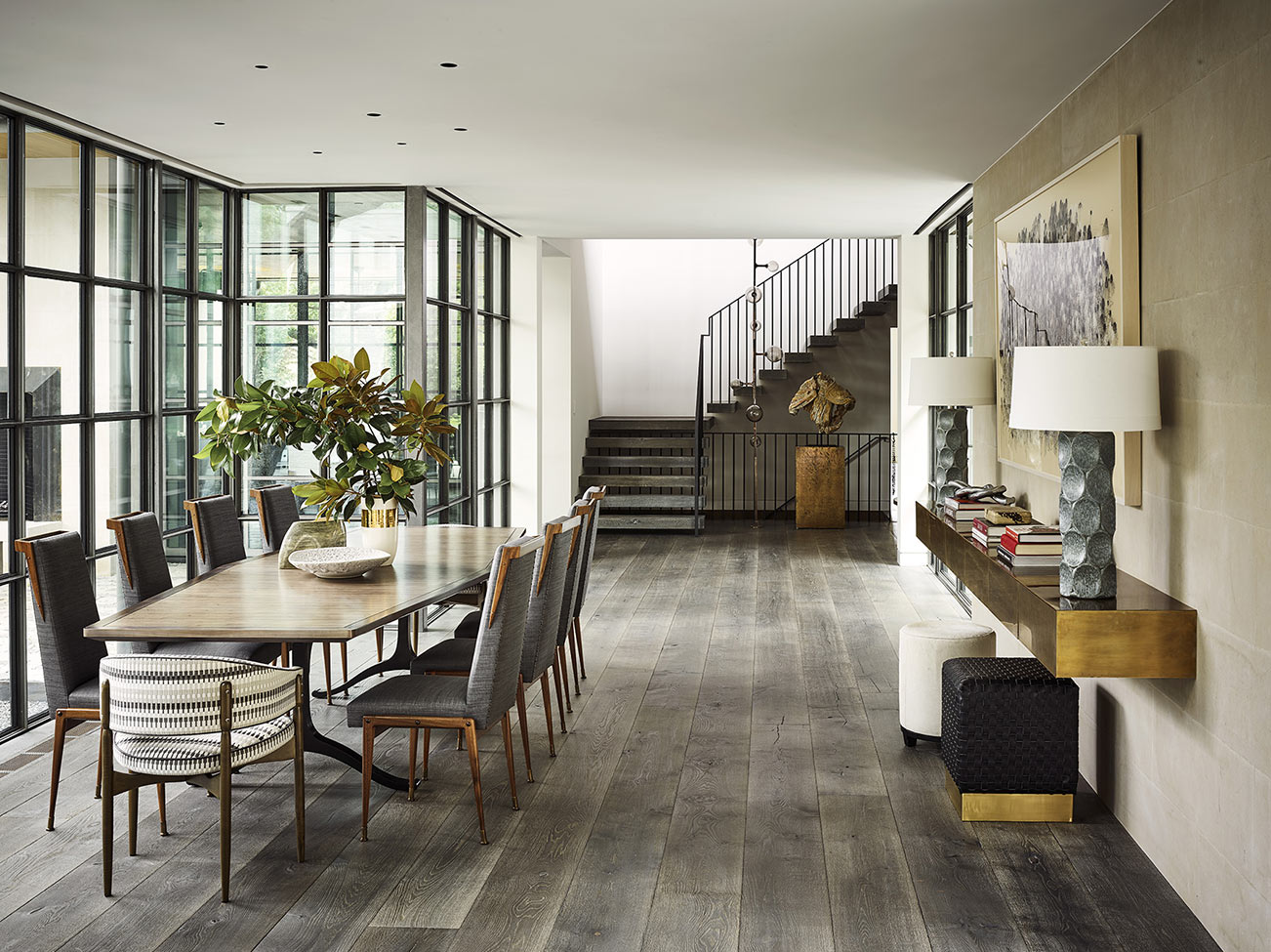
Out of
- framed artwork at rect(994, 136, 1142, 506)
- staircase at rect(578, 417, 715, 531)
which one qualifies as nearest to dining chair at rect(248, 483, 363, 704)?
framed artwork at rect(994, 136, 1142, 506)

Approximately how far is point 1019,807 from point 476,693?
1.73m

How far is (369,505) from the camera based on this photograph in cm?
427

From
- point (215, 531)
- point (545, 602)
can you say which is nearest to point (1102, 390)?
point (545, 602)

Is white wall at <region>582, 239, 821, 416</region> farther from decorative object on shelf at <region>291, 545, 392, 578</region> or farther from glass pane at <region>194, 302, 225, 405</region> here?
decorative object on shelf at <region>291, 545, 392, 578</region>

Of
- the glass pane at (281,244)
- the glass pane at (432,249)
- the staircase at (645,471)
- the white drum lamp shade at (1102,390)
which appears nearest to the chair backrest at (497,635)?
the white drum lamp shade at (1102,390)

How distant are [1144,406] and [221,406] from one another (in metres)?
2.94

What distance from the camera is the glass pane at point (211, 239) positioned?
6141 mm

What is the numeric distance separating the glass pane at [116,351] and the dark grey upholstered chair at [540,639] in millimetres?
2069

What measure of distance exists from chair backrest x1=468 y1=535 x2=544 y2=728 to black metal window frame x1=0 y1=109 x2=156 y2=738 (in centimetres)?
213

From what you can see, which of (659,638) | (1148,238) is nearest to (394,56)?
(1148,238)

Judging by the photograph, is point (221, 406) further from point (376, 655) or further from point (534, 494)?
point (534, 494)

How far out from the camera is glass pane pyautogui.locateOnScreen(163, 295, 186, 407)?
568 centimetres

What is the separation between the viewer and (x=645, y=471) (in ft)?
38.7

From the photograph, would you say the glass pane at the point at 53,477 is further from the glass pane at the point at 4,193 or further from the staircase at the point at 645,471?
the staircase at the point at 645,471
